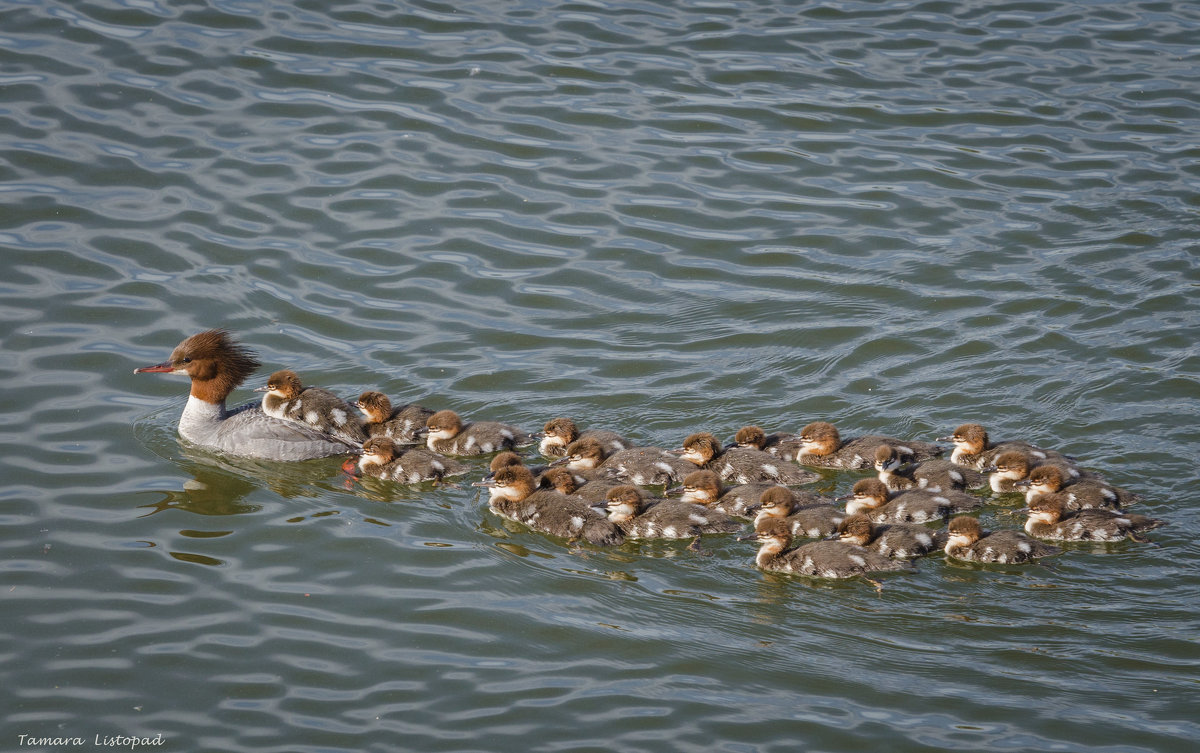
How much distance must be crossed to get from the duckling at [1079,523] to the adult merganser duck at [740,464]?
4.13 ft

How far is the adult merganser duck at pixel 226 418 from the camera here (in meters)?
7.30

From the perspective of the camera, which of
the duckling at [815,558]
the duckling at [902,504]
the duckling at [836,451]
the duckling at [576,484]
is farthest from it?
the duckling at [836,451]

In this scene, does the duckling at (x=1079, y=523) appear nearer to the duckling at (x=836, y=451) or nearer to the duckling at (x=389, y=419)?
the duckling at (x=836, y=451)

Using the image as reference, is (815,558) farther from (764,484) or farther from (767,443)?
(767,443)

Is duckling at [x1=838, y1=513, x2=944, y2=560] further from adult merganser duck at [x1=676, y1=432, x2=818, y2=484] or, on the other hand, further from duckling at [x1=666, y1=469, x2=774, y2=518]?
adult merganser duck at [x1=676, y1=432, x2=818, y2=484]

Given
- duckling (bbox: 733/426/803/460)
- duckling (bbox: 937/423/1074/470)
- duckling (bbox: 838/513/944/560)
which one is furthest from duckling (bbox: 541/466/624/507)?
duckling (bbox: 937/423/1074/470)

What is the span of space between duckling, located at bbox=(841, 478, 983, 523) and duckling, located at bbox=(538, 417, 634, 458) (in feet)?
4.62

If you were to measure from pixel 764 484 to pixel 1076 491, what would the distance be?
1.64 metres

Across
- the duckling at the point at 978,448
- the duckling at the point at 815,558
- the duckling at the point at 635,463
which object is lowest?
the duckling at the point at 815,558

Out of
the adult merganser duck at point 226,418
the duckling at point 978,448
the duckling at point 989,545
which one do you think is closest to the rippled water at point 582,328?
the duckling at point 989,545

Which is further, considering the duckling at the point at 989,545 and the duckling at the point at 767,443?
the duckling at the point at 767,443

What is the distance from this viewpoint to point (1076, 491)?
21.1 feet

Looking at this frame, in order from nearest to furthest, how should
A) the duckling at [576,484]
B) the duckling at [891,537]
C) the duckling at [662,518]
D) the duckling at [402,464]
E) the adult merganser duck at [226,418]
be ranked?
the duckling at [891,537]
the duckling at [662,518]
the duckling at [576,484]
the duckling at [402,464]
the adult merganser duck at [226,418]

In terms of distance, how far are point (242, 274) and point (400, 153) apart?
2.18 meters
